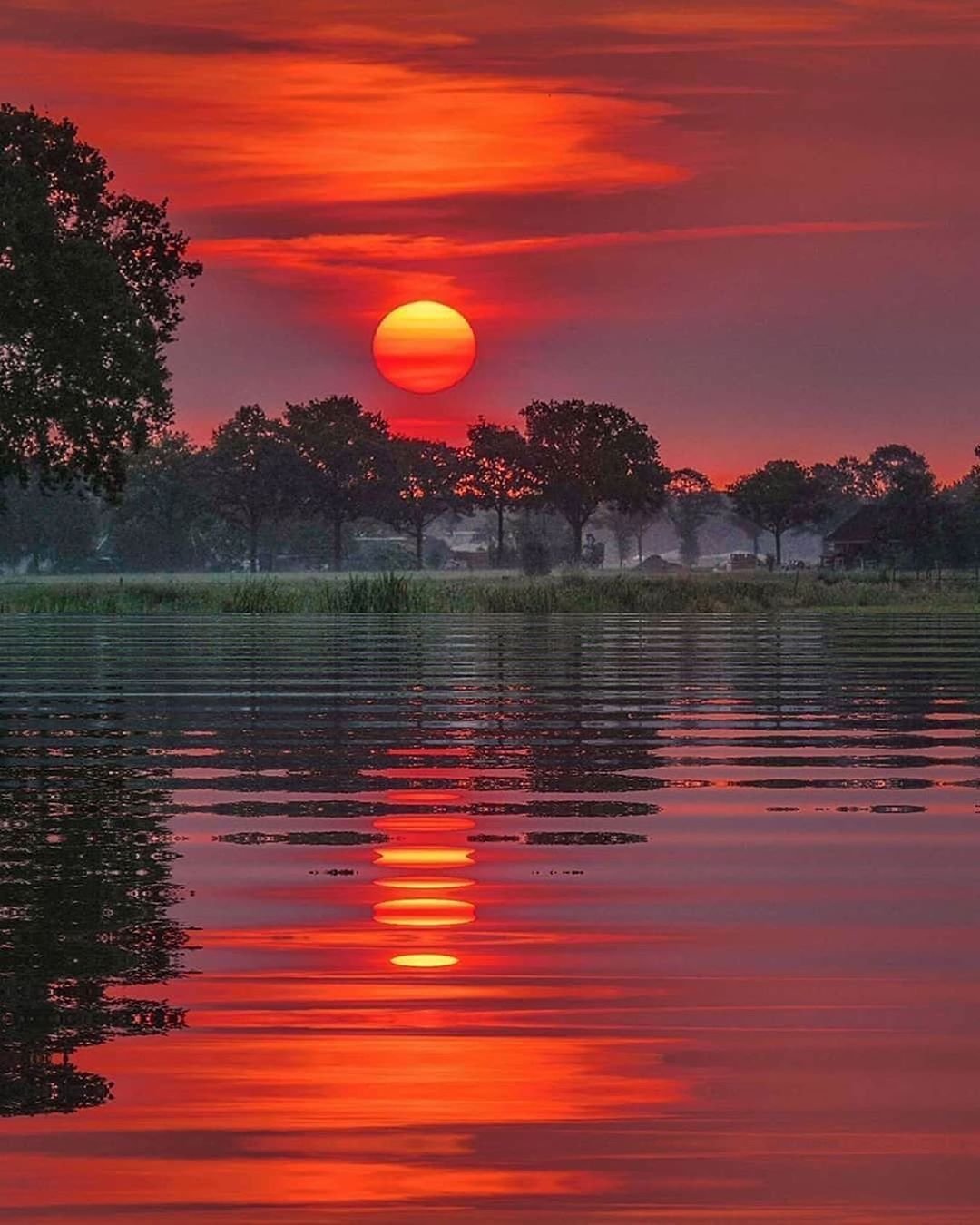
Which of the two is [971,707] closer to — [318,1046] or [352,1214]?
[318,1046]

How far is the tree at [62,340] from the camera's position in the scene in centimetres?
6106

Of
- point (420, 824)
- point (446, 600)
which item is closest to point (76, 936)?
point (420, 824)

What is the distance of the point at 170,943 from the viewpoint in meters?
9.30

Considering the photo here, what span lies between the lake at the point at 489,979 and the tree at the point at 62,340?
41.6 m

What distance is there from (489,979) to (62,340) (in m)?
54.4

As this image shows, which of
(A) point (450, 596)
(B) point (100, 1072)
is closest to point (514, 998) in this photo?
(B) point (100, 1072)

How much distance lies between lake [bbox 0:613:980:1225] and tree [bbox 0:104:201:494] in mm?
41648

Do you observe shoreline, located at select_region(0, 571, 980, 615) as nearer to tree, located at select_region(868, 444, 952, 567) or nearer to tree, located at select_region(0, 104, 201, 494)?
tree, located at select_region(0, 104, 201, 494)

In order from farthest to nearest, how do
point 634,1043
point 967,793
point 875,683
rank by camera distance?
point 875,683
point 967,793
point 634,1043

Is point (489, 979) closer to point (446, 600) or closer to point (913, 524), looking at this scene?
point (446, 600)

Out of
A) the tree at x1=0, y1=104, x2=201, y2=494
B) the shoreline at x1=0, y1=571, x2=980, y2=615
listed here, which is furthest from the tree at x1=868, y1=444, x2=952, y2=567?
the tree at x1=0, y1=104, x2=201, y2=494

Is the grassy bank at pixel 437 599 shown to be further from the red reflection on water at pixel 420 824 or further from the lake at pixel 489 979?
the red reflection on water at pixel 420 824

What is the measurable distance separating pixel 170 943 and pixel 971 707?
698 inches

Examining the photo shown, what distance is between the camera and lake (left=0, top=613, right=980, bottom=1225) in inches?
233
